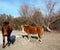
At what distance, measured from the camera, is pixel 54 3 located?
28.0m

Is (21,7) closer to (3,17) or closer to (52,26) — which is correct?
→ (3,17)

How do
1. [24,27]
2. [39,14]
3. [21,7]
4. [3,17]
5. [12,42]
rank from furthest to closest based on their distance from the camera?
[21,7]
[3,17]
[39,14]
[24,27]
[12,42]

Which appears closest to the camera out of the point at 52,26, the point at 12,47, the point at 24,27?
the point at 12,47

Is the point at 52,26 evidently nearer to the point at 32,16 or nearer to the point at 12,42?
the point at 32,16

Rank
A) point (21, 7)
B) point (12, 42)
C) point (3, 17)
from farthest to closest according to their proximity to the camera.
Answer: point (21, 7) → point (3, 17) → point (12, 42)

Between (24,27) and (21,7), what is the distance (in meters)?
20.4

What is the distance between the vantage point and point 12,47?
10.6 m

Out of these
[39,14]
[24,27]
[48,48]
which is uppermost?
[39,14]

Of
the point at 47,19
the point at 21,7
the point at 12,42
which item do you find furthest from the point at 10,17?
the point at 12,42

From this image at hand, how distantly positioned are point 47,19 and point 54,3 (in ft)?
8.60

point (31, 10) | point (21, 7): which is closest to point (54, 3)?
point (31, 10)

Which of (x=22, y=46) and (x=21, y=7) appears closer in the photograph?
(x=22, y=46)

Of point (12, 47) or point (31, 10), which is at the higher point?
point (31, 10)

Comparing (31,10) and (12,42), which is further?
(31,10)
